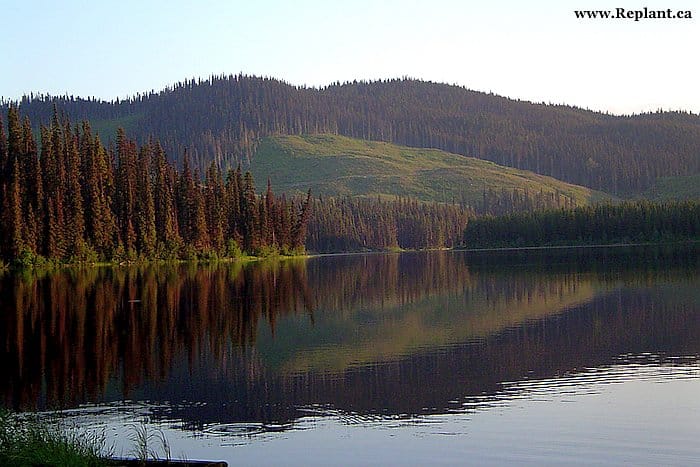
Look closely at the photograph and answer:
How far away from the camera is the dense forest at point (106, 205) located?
109 m

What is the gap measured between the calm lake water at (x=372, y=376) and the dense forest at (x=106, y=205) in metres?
56.4

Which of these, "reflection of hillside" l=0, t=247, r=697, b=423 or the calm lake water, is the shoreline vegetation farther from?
"reflection of hillside" l=0, t=247, r=697, b=423

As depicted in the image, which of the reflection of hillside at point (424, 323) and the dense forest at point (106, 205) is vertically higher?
the dense forest at point (106, 205)

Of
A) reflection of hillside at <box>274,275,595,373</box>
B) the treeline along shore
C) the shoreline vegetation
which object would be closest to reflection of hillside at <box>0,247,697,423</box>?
reflection of hillside at <box>274,275,595,373</box>

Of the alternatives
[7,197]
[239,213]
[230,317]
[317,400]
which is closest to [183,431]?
[317,400]

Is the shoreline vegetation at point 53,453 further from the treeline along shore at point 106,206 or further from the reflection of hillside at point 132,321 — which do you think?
the treeline along shore at point 106,206

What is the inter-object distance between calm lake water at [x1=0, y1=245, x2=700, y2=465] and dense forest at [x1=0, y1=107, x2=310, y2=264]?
56.4 m

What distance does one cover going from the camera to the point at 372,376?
1133 inches

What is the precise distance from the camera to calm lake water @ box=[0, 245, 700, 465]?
20.3 m

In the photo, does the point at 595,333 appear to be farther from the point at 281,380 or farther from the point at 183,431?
the point at 183,431

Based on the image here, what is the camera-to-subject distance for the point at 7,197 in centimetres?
10625

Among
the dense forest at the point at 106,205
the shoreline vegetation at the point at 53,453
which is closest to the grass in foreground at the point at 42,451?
the shoreline vegetation at the point at 53,453

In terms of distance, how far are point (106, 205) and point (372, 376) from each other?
9721 centimetres

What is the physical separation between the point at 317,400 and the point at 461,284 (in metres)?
48.3
